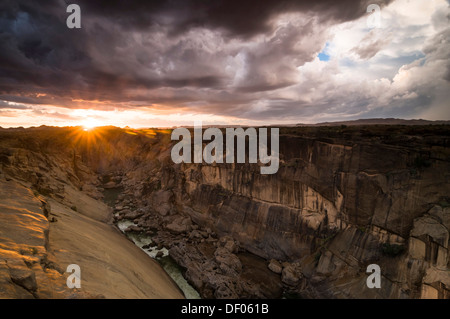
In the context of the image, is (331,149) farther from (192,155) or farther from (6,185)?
(6,185)

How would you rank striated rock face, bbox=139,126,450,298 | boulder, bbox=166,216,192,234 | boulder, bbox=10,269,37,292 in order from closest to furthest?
boulder, bbox=10,269,37,292 → striated rock face, bbox=139,126,450,298 → boulder, bbox=166,216,192,234

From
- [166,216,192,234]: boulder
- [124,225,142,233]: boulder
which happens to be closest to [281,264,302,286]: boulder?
[166,216,192,234]: boulder

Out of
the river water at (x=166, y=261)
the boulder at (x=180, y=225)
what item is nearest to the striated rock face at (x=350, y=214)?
the boulder at (x=180, y=225)

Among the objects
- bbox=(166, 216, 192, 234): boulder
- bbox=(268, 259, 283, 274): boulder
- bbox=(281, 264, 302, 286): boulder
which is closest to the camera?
bbox=(281, 264, 302, 286): boulder

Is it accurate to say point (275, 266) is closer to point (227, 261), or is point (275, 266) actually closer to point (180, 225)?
point (227, 261)

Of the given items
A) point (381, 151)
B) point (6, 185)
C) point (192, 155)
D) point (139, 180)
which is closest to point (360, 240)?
point (381, 151)


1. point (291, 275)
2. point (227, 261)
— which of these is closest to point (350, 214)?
point (291, 275)

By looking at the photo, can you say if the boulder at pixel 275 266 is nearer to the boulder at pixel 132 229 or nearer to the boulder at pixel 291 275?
the boulder at pixel 291 275

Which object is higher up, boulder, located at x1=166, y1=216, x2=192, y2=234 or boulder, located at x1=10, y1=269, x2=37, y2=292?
boulder, located at x1=10, y1=269, x2=37, y2=292

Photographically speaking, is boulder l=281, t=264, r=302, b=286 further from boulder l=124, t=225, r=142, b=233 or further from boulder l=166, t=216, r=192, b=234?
boulder l=124, t=225, r=142, b=233
